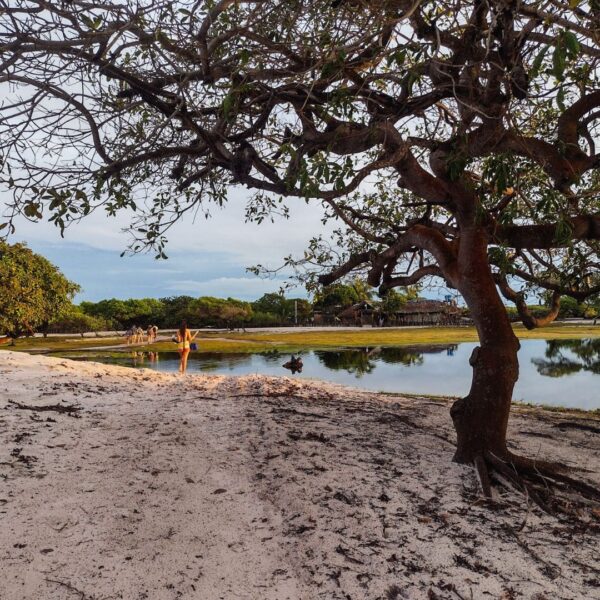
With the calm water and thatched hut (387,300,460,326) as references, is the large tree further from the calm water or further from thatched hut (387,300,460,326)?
thatched hut (387,300,460,326)

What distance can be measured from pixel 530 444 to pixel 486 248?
3173mm

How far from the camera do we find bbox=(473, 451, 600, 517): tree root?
15.2 feet

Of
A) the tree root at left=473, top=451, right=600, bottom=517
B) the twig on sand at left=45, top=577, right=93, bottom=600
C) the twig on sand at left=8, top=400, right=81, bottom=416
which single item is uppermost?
the twig on sand at left=8, top=400, right=81, bottom=416

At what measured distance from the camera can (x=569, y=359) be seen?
30266 mm

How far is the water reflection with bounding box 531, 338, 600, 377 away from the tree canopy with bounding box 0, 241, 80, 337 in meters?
29.3

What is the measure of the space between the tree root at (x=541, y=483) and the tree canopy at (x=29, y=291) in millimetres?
25245

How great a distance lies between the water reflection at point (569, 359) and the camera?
2492 centimetres

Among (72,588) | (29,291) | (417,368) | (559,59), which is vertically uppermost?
(29,291)

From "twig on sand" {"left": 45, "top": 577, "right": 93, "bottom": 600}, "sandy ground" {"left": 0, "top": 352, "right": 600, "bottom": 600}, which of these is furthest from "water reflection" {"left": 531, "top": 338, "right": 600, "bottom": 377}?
"twig on sand" {"left": 45, "top": 577, "right": 93, "bottom": 600}

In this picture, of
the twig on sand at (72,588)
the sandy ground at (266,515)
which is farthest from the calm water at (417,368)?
the twig on sand at (72,588)

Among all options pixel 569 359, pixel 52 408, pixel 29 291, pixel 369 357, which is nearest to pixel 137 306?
pixel 29 291

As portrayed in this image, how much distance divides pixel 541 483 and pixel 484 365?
1401mm

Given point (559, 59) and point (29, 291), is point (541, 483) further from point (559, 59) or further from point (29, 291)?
point (29, 291)

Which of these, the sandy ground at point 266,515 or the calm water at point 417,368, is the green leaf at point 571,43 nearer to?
the sandy ground at point 266,515
